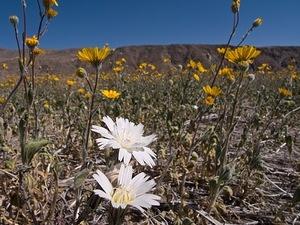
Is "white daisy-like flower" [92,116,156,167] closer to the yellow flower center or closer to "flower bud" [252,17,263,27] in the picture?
the yellow flower center

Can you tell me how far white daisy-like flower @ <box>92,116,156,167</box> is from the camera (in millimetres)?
1550

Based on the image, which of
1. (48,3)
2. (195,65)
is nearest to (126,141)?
(48,3)

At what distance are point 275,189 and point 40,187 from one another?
6.49ft

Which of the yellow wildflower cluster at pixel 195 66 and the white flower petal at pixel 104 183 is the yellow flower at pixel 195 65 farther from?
the white flower petal at pixel 104 183

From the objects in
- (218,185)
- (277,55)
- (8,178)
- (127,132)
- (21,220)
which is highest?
(277,55)

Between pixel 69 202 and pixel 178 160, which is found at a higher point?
pixel 178 160

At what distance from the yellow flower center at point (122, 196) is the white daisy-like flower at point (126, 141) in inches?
5.0

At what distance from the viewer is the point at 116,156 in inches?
64.2

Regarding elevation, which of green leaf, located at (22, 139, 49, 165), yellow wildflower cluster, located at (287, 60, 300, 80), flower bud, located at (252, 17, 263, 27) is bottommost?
green leaf, located at (22, 139, 49, 165)

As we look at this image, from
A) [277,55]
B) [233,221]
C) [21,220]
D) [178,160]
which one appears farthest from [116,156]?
[277,55]

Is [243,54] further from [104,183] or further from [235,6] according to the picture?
[104,183]

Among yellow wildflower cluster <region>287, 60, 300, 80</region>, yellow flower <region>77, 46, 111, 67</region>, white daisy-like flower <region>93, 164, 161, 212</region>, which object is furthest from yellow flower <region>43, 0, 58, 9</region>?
yellow wildflower cluster <region>287, 60, 300, 80</region>

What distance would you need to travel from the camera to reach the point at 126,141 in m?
1.66

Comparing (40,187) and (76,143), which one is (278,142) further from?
(40,187)
